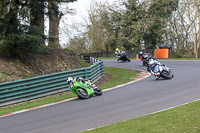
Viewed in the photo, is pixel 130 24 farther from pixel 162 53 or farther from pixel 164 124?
pixel 164 124

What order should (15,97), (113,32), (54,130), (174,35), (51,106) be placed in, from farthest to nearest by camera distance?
(113,32), (174,35), (15,97), (51,106), (54,130)

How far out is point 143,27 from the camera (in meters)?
45.2

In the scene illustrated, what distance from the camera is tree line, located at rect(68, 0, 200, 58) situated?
141 ft

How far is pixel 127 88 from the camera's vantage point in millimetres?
14469

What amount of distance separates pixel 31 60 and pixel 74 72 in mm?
4069

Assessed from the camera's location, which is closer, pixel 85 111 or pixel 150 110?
pixel 150 110

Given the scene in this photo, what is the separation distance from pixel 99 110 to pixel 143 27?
3639cm

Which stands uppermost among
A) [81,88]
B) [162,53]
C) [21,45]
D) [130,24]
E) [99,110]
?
[130,24]

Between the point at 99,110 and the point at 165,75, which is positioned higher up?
the point at 165,75

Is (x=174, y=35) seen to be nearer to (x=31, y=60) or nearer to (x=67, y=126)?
(x=31, y=60)

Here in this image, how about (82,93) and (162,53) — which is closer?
(82,93)

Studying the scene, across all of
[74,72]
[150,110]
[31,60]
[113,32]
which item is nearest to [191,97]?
[150,110]

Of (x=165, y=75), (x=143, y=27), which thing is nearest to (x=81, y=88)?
(x=165, y=75)

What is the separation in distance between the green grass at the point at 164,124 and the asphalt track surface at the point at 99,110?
0.74 meters
